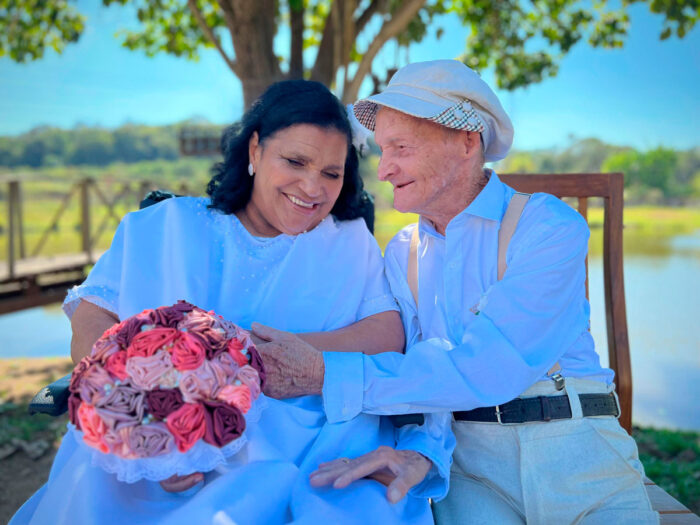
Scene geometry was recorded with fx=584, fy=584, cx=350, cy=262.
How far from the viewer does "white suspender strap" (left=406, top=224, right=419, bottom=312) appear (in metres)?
2.32

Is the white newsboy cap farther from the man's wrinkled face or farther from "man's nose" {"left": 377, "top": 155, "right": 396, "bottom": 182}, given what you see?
"man's nose" {"left": 377, "top": 155, "right": 396, "bottom": 182}

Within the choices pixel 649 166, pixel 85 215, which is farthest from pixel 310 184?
pixel 649 166

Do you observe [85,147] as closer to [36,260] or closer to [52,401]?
[36,260]

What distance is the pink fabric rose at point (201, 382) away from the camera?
1.34m

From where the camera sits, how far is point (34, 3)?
22.2 feet

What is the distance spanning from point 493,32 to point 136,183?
8677 millimetres

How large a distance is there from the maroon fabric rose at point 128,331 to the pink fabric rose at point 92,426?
16 centimetres

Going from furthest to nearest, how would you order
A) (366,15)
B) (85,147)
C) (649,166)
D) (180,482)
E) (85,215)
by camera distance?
(85,147)
(649,166)
(85,215)
(366,15)
(180,482)

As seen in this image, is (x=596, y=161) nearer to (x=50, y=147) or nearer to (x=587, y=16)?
(x=587, y=16)

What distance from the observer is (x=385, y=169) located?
210 cm

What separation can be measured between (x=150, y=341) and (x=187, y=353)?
0.09m

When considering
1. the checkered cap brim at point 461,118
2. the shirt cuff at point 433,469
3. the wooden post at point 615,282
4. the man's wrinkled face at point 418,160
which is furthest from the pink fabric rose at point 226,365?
the wooden post at point 615,282

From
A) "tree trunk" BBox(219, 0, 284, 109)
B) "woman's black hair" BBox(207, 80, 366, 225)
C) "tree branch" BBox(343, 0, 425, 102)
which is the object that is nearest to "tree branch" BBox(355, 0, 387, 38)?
"tree branch" BBox(343, 0, 425, 102)

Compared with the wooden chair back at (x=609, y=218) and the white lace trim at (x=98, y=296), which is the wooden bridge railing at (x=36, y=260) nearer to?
the white lace trim at (x=98, y=296)
